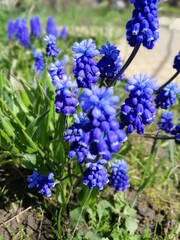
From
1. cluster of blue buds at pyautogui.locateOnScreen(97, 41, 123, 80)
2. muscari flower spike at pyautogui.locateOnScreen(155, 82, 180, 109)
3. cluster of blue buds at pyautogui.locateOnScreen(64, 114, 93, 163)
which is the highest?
cluster of blue buds at pyautogui.locateOnScreen(97, 41, 123, 80)

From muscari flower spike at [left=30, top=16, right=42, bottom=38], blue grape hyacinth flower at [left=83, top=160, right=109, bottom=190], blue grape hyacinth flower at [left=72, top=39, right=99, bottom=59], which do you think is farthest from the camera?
muscari flower spike at [left=30, top=16, right=42, bottom=38]

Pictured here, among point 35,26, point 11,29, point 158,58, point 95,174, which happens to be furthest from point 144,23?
point 158,58

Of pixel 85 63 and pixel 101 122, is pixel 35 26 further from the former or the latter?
pixel 101 122

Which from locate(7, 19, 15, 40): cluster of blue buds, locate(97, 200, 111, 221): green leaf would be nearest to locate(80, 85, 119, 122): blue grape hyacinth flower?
locate(97, 200, 111, 221): green leaf

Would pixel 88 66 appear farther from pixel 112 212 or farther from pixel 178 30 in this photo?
pixel 178 30

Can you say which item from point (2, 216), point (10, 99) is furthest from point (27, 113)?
point (2, 216)

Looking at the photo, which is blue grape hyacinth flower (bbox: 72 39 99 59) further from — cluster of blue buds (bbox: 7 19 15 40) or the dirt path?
cluster of blue buds (bbox: 7 19 15 40)
